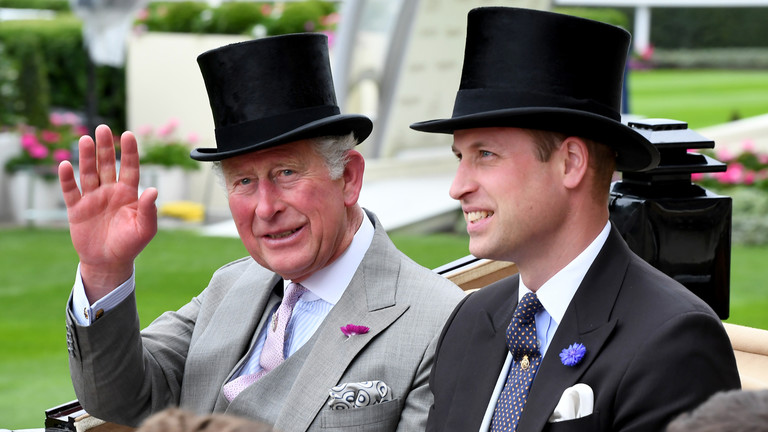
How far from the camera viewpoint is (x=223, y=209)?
44.4 ft

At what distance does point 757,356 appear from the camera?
2.56m

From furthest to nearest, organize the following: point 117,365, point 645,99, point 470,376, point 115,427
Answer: point 645,99
point 115,427
point 117,365
point 470,376

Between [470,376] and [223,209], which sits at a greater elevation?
[470,376]

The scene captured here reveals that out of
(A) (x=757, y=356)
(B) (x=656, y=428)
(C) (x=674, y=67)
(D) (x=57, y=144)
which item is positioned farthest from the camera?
(C) (x=674, y=67)

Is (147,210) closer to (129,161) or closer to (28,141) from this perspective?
(129,161)

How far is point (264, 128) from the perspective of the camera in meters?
2.76

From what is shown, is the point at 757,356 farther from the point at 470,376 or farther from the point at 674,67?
the point at 674,67

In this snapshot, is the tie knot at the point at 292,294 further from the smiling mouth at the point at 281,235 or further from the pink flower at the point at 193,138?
the pink flower at the point at 193,138

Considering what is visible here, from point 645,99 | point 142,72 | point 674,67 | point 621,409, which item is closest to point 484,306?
point 621,409

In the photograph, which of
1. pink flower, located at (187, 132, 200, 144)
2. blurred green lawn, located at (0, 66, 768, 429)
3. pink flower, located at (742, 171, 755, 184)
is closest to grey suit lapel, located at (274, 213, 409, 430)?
blurred green lawn, located at (0, 66, 768, 429)

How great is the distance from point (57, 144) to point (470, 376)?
11365mm

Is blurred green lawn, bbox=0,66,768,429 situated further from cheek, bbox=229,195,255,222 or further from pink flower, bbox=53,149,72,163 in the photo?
cheek, bbox=229,195,255,222

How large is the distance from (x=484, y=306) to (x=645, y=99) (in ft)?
81.5

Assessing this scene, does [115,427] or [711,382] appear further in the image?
[115,427]
